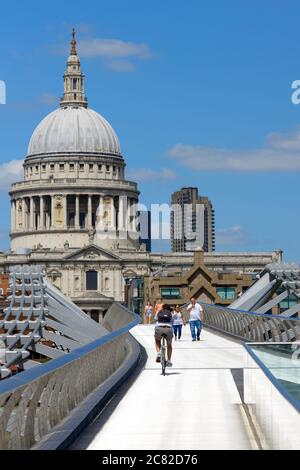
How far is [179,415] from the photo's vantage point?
1859 centimetres

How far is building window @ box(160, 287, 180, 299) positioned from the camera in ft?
432

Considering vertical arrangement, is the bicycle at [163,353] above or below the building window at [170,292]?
below

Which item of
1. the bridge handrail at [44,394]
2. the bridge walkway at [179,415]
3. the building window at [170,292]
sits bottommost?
Result: the bridge walkway at [179,415]

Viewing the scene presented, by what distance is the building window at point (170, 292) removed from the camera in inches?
5182

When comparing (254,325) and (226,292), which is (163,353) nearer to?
(254,325)

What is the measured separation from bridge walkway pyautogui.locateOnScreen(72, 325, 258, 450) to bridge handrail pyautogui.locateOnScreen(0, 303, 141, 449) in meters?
0.50

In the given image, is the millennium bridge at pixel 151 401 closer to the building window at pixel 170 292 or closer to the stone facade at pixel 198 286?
the stone facade at pixel 198 286

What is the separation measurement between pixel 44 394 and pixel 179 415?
13.1 ft

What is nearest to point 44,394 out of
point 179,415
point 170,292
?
point 179,415

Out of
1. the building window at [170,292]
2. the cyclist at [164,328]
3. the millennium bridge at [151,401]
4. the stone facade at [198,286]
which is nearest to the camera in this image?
the millennium bridge at [151,401]

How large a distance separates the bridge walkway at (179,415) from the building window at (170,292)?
100500mm

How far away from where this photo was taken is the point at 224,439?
51.2ft

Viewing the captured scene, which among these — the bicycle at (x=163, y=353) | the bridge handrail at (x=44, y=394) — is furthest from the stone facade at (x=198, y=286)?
the bridge handrail at (x=44, y=394)
